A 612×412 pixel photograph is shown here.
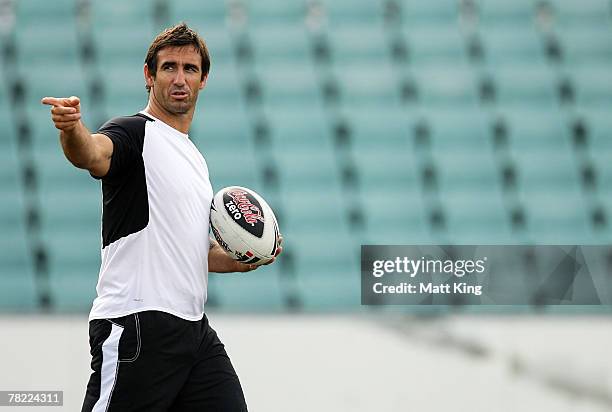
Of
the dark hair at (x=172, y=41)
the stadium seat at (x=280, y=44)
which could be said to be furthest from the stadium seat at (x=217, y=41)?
the dark hair at (x=172, y=41)

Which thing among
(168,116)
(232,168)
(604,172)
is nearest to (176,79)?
(168,116)

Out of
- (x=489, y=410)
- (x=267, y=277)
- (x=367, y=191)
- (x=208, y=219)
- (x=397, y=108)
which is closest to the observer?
(x=208, y=219)

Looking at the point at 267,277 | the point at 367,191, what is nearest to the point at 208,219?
the point at 267,277

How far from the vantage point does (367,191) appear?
658 centimetres

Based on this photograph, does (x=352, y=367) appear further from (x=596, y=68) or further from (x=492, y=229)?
(x=596, y=68)

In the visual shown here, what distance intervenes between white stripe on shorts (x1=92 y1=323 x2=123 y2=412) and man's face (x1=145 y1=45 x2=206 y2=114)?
73cm

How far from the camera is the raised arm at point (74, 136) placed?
2.42 meters

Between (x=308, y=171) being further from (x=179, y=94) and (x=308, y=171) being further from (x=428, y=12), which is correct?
(x=179, y=94)

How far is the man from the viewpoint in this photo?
270 cm

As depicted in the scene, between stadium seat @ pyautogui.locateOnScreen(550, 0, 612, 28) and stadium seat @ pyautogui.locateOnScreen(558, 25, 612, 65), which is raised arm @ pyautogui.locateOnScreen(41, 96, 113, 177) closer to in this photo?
stadium seat @ pyautogui.locateOnScreen(558, 25, 612, 65)

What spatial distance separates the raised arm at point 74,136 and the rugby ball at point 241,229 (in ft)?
1.70

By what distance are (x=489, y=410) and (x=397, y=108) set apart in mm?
3004

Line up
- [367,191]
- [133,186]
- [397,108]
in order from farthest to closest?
1. [397,108]
2. [367,191]
3. [133,186]

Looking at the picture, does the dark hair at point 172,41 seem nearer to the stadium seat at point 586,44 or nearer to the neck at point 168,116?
the neck at point 168,116
